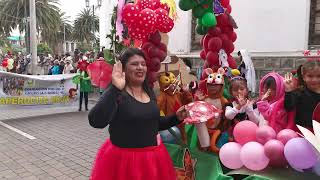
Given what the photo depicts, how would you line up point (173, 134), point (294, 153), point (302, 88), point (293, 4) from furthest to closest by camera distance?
point (293, 4), point (173, 134), point (302, 88), point (294, 153)

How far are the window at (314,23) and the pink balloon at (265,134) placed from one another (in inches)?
248

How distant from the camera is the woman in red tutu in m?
2.73

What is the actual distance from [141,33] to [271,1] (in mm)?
5978

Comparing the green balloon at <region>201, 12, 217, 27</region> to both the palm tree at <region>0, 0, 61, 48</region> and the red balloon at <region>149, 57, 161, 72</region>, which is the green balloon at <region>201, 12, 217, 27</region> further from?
the palm tree at <region>0, 0, 61, 48</region>

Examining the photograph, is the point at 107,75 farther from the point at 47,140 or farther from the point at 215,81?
the point at 47,140

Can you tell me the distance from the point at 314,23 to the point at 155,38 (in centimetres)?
549

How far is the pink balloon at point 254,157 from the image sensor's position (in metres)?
2.99

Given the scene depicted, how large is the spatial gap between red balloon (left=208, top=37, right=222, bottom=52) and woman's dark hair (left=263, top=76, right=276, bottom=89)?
1.74m

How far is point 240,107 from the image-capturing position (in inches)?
139

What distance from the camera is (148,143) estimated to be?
2.87 meters

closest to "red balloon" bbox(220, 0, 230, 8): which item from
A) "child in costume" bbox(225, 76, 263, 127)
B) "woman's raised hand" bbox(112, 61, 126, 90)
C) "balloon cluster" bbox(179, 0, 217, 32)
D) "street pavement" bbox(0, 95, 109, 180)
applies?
"balloon cluster" bbox(179, 0, 217, 32)

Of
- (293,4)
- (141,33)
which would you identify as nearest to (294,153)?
(141,33)

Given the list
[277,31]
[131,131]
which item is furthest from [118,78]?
[277,31]

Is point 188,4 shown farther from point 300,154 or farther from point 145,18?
point 300,154
